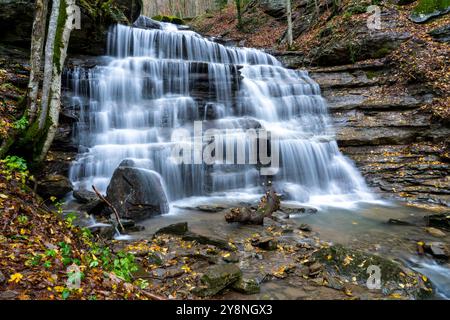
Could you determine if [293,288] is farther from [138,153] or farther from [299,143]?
[299,143]

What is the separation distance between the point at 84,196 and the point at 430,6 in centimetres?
1736

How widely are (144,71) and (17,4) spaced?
495cm

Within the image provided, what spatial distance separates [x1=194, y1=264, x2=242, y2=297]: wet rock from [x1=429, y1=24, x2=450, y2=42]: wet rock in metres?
14.5

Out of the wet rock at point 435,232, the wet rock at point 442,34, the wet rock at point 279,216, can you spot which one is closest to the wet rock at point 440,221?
the wet rock at point 435,232

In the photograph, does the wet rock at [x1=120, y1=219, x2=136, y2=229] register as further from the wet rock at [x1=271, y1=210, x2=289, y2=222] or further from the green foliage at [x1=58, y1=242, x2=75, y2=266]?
the wet rock at [x1=271, y1=210, x2=289, y2=222]

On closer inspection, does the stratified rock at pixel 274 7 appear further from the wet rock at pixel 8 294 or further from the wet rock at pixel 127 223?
the wet rock at pixel 8 294

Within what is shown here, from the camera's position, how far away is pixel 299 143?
11711 millimetres

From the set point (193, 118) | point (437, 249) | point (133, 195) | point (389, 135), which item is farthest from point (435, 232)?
point (193, 118)

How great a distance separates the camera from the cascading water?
32.5 ft

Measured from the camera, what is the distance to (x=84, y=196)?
7.74m

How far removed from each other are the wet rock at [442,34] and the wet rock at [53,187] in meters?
15.7

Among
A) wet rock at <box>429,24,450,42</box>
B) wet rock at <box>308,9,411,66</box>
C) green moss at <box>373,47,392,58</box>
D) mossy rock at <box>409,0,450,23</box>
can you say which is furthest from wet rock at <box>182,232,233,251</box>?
mossy rock at <box>409,0,450,23</box>
